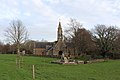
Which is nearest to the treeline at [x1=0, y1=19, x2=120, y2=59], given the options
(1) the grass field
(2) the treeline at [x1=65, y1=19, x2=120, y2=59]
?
(2) the treeline at [x1=65, y1=19, x2=120, y2=59]

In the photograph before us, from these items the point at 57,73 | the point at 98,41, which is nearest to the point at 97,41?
the point at 98,41

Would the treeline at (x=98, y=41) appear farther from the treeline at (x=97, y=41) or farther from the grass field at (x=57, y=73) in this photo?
the grass field at (x=57, y=73)

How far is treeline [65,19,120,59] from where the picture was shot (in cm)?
7838

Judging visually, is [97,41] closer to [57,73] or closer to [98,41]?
[98,41]

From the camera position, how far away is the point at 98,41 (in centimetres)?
8100

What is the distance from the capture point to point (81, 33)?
7969 cm

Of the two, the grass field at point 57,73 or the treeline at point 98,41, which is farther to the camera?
the treeline at point 98,41

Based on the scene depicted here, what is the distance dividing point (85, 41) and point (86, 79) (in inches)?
2149

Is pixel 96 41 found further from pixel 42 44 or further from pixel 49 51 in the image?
pixel 42 44

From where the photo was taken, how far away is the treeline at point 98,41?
257ft

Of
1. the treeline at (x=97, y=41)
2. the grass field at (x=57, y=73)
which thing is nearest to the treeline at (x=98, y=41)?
the treeline at (x=97, y=41)

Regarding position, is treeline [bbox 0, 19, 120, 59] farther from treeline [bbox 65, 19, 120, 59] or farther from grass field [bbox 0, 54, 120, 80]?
grass field [bbox 0, 54, 120, 80]

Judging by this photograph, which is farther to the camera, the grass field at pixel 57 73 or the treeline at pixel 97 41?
the treeline at pixel 97 41

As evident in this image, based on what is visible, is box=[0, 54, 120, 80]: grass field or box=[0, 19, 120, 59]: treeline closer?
box=[0, 54, 120, 80]: grass field
